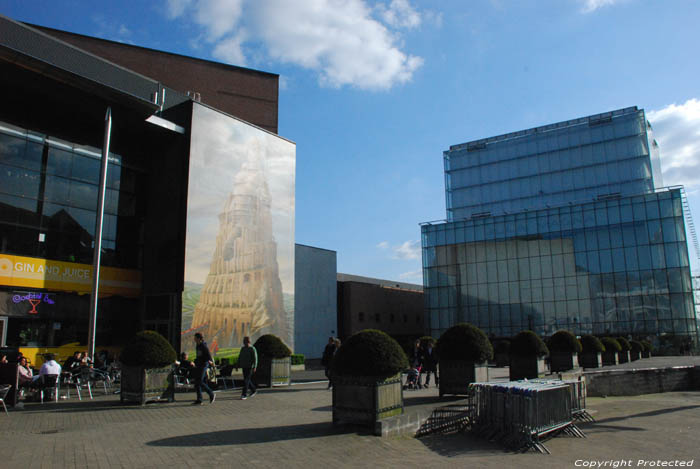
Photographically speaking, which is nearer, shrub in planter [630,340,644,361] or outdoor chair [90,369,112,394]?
outdoor chair [90,369,112,394]

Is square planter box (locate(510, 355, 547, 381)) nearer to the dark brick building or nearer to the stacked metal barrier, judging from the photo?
the stacked metal barrier

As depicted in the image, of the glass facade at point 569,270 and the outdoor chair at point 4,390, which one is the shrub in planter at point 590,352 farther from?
the glass facade at point 569,270

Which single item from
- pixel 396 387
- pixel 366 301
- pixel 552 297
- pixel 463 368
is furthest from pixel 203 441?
pixel 552 297

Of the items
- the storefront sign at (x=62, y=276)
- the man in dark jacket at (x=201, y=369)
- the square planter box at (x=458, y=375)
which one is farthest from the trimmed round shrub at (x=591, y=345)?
the storefront sign at (x=62, y=276)

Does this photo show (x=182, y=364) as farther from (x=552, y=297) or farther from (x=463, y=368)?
(x=552, y=297)

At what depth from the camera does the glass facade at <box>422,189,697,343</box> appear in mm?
53562

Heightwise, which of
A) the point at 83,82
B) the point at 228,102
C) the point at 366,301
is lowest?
the point at 366,301

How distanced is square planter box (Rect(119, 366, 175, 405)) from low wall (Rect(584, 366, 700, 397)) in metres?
16.6

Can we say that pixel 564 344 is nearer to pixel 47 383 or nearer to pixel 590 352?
pixel 590 352

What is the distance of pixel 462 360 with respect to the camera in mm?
13633

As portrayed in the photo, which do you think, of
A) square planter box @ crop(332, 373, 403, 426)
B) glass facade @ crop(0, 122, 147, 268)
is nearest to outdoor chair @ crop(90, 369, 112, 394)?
glass facade @ crop(0, 122, 147, 268)

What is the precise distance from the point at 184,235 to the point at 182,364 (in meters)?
11.3

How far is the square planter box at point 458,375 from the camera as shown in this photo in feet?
44.2

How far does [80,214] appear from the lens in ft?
82.5
